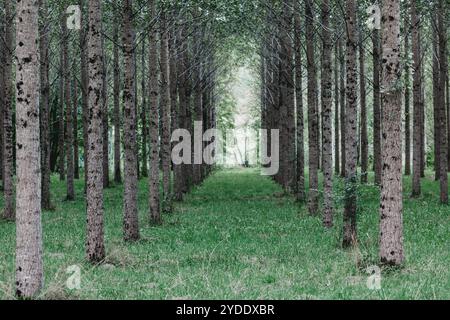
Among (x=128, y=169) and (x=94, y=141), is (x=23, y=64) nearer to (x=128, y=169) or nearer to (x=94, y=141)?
(x=94, y=141)

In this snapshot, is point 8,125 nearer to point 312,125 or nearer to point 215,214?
point 215,214

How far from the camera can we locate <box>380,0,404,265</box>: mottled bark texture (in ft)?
35.7

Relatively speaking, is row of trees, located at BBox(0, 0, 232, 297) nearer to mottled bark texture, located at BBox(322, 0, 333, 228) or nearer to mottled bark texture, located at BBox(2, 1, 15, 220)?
mottled bark texture, located at BBox(2, 1, 15, 220)

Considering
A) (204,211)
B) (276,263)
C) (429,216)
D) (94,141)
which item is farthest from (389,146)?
(204,211)

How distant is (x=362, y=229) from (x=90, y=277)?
8.65m

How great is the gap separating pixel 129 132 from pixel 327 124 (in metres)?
5.31

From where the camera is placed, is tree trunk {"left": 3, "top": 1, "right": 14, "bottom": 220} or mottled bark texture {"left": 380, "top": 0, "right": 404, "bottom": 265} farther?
tree trunk {"left": 3, "top": 1, "right": 14, "bottom": 220}

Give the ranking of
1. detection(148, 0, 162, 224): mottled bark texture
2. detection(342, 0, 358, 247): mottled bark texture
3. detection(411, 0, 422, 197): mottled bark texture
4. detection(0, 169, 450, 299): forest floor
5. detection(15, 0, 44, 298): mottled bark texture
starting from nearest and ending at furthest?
detection(15, 0, 44, 298): mottled bark texture, detection(0, 169, 450, 299): forest floor, detection(342, 0, 358, 247): mottled bark texture, detection(148, 0, 162, 224): mottled bark texture, detection(411, 0, 422, 197): mottled bark texture

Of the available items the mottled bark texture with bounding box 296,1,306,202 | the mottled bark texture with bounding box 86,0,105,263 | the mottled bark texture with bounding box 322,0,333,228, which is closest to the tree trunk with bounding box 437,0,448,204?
the mottled bark texture with bounding box 296,1,306,202

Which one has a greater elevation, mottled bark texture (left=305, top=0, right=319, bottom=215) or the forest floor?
mottled bark texture (left=305, top=0, right=319, bottom=215)

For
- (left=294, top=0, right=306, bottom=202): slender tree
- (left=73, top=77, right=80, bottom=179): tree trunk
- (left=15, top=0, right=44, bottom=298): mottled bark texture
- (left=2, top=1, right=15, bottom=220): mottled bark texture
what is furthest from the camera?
(left=73, top=77, right=80, bottom=179): tree trunk

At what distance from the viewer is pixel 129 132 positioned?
1476 cm

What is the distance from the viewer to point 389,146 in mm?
10930

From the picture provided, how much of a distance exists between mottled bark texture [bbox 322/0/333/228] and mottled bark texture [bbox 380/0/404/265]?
4614mm
